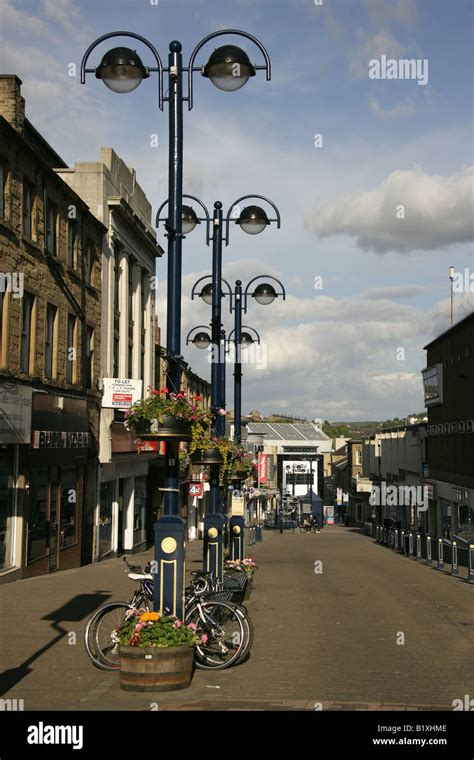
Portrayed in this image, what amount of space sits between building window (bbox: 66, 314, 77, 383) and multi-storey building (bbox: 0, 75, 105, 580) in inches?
1.2

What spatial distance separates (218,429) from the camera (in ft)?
61.2

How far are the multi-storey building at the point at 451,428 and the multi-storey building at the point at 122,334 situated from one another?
52.4ft

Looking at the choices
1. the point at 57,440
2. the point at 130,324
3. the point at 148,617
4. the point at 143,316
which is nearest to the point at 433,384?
the point at 143,316

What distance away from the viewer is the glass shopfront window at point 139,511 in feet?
113

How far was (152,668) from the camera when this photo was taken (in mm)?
9258

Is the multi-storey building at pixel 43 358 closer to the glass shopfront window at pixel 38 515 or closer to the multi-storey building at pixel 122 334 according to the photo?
the glass shopfront window at pixel 38 515

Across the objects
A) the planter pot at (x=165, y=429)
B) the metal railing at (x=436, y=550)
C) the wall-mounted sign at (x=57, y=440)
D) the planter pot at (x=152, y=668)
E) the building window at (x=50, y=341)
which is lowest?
the metal railing at (x=436, y=550)

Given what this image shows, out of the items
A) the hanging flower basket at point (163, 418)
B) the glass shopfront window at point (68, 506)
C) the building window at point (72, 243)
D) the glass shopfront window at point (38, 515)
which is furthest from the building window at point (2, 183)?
the hanging flower basket at point (163, 418)

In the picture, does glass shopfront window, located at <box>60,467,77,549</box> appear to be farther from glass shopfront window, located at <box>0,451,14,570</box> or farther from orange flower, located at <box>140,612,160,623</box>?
orange flower, located at <box>140,612,160,623</box>

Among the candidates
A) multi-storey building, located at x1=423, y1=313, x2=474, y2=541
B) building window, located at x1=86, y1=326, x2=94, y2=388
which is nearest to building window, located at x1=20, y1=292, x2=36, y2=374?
building window, located at x1=86, y1=326, x2=94, y2=388

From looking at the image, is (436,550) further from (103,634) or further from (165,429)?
(165,429)
